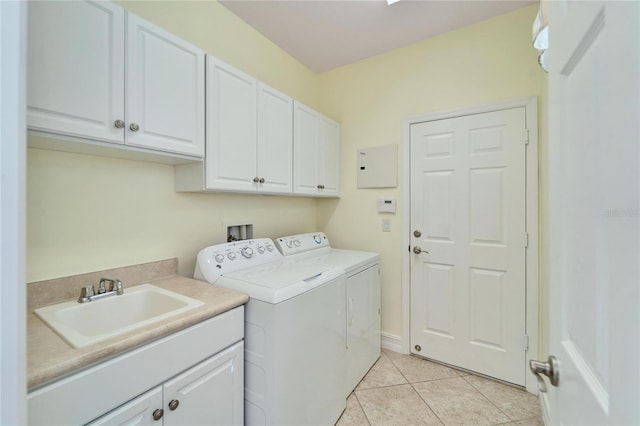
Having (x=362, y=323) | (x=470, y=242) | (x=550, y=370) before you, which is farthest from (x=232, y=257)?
(x=470, y=242)

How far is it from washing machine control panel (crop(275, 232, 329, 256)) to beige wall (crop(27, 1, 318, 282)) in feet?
0.82

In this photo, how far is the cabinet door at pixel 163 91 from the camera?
1198 mm

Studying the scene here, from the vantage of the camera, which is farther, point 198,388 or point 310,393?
point 310,393

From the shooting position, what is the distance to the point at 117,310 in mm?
1297

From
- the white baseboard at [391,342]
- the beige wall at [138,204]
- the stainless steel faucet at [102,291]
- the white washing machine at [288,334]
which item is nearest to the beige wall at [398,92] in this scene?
the white baseboard at [391,342]

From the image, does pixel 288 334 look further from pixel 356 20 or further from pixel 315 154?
pixel 356 20

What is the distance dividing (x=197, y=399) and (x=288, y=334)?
1.45 ft

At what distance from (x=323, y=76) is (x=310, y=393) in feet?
9.38

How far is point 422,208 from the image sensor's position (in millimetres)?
2311

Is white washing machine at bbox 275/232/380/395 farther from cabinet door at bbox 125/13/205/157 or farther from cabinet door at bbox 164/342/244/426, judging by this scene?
cabinet door at bbox 125/13/205/157

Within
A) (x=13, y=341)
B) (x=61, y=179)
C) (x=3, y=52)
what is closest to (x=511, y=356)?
(x=13, y=341)

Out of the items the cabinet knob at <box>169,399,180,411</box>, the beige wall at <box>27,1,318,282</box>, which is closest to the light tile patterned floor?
the cabinet knob at <box>169,399,180,411</box>

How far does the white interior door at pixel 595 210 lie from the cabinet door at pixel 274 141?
153 cm

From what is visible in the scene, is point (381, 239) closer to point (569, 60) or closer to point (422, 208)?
point (422, 208)
